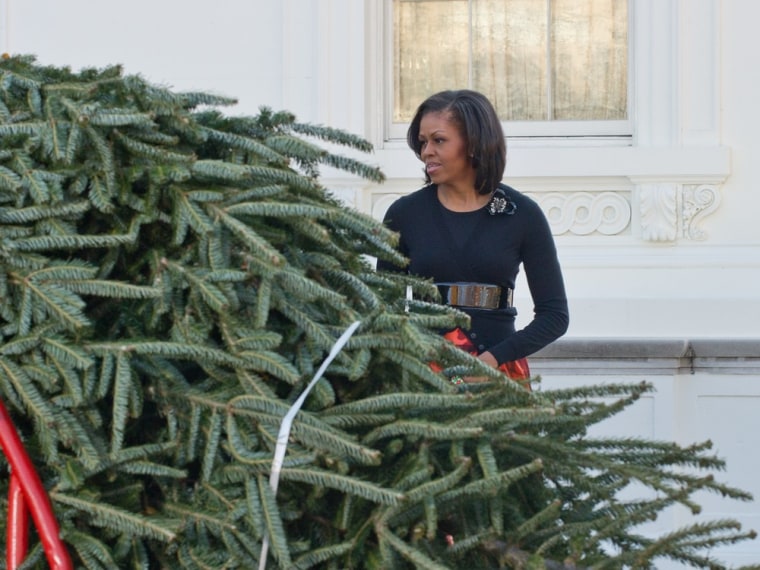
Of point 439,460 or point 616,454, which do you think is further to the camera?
point 616,454

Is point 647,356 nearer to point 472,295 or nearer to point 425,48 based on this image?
point 425,48

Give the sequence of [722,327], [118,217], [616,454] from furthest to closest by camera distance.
A: [722,327] → [616,454] → [118,217]

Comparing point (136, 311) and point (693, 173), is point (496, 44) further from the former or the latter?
point (136, 311)

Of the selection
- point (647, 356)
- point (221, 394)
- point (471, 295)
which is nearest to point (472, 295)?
point (471, 295)

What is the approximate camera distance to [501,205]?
128 inches

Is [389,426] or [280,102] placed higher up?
[280,102]

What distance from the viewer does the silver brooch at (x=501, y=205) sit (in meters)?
3.24

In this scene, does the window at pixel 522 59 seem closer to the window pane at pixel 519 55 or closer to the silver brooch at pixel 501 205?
the window pane at pixel 519 55

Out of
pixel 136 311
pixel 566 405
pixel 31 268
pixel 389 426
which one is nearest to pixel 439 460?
pixel 389 426

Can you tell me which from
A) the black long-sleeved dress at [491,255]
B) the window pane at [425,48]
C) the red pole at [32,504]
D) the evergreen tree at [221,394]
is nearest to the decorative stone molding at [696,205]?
the window pane at [425,48]

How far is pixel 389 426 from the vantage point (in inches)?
70.2

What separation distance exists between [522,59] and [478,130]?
2579 mm

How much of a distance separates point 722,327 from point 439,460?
3675 millimetres

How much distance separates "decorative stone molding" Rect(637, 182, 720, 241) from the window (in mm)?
492
